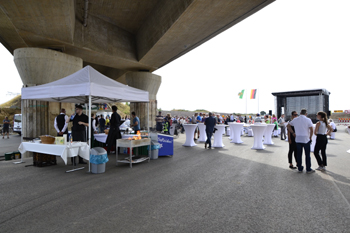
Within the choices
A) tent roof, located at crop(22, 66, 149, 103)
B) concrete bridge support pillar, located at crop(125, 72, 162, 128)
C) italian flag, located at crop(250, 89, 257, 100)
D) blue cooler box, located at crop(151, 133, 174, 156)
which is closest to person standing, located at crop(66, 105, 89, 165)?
tent roof, located at crop(22, 66, 149, 103)

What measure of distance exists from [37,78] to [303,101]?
19784mm

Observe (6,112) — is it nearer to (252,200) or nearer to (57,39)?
(57,39)

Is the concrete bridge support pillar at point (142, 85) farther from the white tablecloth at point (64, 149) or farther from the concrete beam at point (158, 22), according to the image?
the white tablecloth at point (64, 149)

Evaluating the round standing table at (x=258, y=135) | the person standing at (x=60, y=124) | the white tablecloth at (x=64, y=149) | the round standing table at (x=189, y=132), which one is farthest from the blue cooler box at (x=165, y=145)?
the round standing table at (x=258, y=135)

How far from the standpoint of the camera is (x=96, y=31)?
13258mm

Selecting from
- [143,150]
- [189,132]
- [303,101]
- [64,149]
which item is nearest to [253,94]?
[303,101]

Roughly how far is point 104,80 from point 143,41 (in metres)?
8.43

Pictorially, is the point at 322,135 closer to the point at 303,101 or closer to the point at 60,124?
the point at 60,124

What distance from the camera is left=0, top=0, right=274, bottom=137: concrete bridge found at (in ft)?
29.7

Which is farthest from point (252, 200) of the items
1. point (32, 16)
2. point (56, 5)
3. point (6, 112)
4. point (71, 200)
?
point (6, 112)

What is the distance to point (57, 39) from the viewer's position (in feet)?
36.0

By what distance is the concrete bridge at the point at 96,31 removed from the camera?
29.7 ft

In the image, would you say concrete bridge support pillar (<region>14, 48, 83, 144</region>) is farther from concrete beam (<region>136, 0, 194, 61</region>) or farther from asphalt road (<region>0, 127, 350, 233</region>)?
concrete beam (<region>136, 0, 194, 61</region>)

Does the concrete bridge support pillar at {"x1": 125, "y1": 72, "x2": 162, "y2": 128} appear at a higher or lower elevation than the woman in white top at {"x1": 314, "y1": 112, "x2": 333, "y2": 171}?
higher
